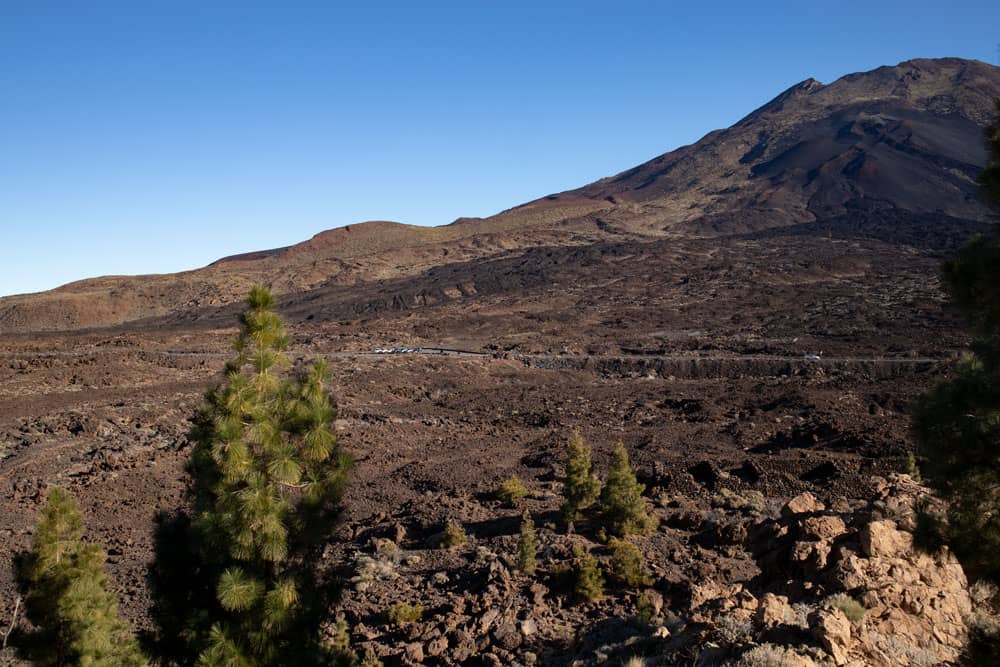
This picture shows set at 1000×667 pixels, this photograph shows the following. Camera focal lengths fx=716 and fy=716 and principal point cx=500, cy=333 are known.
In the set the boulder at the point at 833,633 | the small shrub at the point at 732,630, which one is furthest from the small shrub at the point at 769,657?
the small shrub at the point at 732,630

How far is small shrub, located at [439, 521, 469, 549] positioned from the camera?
16391 millimetres

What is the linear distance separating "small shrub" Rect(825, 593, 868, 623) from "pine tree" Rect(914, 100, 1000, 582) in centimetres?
285

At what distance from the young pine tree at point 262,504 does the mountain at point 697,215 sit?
66.4 metres

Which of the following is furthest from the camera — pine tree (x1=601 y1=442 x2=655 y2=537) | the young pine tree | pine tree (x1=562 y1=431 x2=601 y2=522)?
pine tree (x1=562 y1=431 x2=601 y2=522)

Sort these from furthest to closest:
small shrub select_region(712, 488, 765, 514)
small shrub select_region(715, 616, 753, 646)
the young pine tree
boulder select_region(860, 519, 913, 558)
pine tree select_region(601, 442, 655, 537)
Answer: small shrub select_region(712, 488, 765, 514) < pine tree select_region(601, 442, 655, 537) < boulder select_region(860, 519, 913, 558) < small shrub select_region(715, 616, 753, 646) < the young pine tree

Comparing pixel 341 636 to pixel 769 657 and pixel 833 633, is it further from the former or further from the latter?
pixel 833 633

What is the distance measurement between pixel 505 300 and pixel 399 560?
53.2 metres

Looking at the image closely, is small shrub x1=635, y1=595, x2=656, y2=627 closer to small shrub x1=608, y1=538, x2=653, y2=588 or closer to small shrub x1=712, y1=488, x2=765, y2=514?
small shrub x1=608, y1=538, x2=653, y2=588

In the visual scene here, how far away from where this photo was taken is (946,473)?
5.57 m

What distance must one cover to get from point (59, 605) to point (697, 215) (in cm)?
11734

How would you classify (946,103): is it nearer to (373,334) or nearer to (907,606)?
(373,334)

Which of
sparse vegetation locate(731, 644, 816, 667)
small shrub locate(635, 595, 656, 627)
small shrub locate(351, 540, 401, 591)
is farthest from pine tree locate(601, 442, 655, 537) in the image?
sparse vegetation locate(731, 644, 816, 667)

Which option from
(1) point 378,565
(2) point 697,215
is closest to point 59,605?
(1) point 378,565

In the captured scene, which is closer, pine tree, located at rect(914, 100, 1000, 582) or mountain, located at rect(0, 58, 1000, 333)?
pine tree, located at rect(914, 100, 1000, 582)
